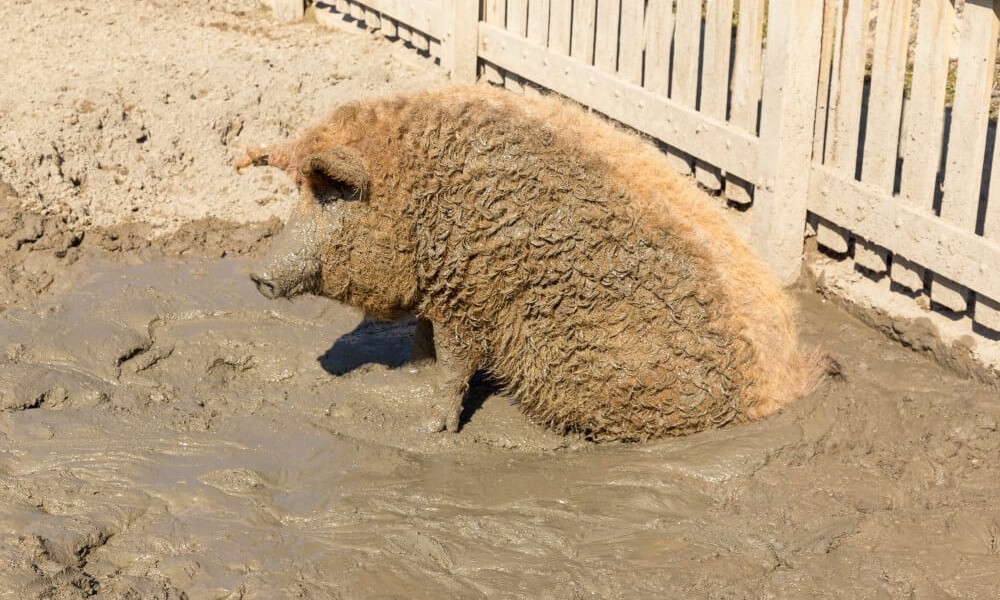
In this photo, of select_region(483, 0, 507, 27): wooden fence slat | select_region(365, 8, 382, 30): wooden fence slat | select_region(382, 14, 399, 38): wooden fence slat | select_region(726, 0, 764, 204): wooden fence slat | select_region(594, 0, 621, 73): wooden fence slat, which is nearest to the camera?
select_region(726, 0, 764, 204): wooden fence slat

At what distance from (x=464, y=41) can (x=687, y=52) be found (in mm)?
2317

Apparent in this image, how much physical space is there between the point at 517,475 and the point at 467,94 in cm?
165

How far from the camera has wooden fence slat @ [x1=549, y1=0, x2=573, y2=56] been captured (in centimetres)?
798

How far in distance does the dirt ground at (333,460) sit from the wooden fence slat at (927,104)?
32.7 inches

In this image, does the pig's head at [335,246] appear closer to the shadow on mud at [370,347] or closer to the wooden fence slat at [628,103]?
the shadow on mud at [370,347]

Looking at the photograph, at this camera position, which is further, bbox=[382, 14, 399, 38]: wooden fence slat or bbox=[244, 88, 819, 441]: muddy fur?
bbox=[382, 14, 399, 38]: wooden fence slat

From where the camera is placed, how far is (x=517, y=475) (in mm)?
5047

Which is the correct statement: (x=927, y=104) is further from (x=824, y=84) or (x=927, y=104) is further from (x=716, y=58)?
(x=716, y=58)

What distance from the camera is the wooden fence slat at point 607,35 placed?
24.9ft

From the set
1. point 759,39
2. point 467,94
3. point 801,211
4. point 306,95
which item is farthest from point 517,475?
point 306,95

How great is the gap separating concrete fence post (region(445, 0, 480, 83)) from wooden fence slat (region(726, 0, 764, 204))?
8.64ft

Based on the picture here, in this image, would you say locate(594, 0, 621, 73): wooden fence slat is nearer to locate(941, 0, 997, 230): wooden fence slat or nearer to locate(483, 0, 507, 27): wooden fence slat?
locate(483, 0, 507, 27): wooden fence slat

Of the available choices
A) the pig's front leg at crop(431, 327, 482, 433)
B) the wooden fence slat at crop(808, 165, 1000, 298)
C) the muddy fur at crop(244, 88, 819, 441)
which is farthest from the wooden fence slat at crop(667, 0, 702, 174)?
the pig's front leg at crop(431, 327, 482, 433)

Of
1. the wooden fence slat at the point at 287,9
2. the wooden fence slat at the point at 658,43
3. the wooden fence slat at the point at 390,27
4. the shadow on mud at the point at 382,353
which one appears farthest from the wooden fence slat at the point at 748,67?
the wooden fence slat at the point at 287,9
